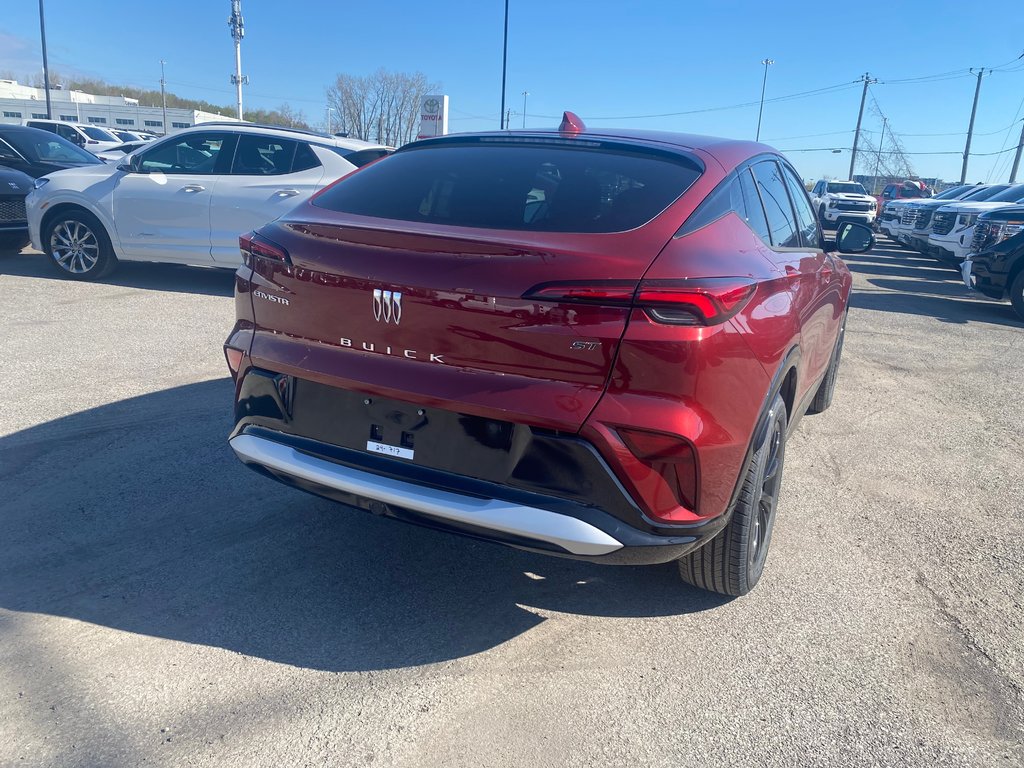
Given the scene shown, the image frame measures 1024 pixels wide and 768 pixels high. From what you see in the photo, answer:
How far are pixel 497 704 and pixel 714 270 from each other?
1.53 meters

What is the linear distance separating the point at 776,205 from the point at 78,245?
25.9ft

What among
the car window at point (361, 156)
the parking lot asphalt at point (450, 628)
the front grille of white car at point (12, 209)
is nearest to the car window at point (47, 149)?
the front grille of white car at point (12, 209)

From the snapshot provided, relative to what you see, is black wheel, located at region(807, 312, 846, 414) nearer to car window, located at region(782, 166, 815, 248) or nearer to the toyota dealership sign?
car window, located at region(782, 166, 815, 248)

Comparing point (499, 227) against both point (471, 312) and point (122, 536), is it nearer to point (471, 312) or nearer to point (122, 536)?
point (471, 312)

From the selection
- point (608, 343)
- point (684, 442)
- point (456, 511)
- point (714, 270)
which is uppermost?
point (714, 270)

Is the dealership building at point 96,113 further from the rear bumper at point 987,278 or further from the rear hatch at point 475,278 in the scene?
the rear hatch at point 475,278

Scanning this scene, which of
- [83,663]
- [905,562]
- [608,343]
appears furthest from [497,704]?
[905,562]

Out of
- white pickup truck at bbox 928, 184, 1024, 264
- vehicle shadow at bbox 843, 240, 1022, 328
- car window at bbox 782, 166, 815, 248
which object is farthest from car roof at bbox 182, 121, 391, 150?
white pickup truck at bbox 928, 184, 1024, 264

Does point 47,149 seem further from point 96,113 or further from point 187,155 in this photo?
point 96,113

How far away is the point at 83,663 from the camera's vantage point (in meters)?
2.60

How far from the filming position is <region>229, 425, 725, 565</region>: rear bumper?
2420 millimetres

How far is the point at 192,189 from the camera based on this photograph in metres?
8.54

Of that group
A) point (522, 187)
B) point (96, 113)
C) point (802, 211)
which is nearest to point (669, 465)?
point (522, 187)

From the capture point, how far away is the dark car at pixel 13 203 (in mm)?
9383
